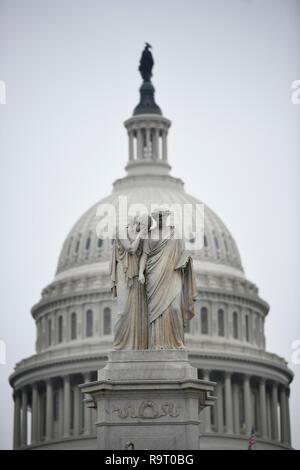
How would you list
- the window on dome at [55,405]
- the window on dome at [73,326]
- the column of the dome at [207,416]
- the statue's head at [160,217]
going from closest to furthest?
the statue's head at [160,217] < the column of the dome at [207,416] < the window on dome at [55,405] < the window on dome at [73,326]

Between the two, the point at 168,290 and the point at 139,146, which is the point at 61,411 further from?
the point at 168,290

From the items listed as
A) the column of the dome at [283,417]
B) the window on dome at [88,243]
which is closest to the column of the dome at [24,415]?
the window on dome at [88,243]

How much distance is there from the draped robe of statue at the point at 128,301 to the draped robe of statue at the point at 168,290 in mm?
191

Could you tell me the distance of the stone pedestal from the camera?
39.6m

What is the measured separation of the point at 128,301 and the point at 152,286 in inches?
26.5

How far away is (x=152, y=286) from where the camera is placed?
41.2m

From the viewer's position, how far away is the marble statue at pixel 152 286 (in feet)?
134

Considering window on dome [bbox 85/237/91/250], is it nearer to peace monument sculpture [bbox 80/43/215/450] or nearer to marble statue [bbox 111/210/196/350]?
peace monument sculpture [bbox 80/43/215/450]

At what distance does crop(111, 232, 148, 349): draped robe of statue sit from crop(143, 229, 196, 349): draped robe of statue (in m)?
0.19

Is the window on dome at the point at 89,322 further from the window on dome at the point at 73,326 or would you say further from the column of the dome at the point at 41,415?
the column of the dome at the point at 41,415

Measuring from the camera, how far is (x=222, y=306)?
17550cm

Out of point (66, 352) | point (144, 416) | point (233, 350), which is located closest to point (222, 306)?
point (233, 350)

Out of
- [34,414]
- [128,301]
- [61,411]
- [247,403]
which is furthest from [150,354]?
[34,414]
